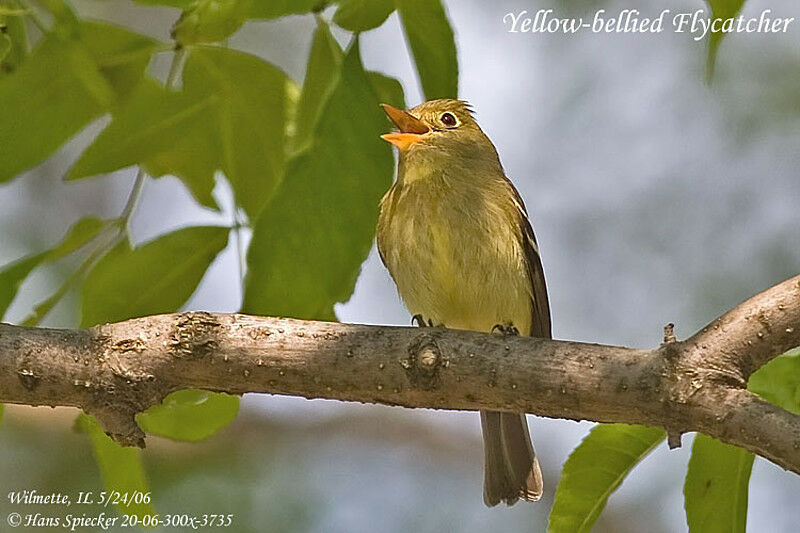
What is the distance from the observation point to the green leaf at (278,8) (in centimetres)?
229

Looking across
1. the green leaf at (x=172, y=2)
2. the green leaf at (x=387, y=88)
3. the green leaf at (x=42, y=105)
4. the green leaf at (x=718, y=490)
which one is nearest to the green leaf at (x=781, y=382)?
the green leaf at (x=718, y=490)

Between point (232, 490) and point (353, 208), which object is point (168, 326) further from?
point (232, 490)

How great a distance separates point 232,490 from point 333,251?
3.82 metres

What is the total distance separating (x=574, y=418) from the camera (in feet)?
7.50

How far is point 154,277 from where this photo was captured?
2621mm

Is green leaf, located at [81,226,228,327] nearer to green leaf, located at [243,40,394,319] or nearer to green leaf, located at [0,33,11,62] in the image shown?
green leaf, located at [243,40,394,319]

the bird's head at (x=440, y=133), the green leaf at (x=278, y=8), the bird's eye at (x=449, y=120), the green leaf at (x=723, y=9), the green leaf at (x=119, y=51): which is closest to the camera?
the green leaf at (x=723, y=9)

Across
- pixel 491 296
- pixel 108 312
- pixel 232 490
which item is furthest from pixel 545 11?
pixel 108 312

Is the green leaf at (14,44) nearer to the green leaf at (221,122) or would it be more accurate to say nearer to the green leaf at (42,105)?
the green leaf at (42,105)

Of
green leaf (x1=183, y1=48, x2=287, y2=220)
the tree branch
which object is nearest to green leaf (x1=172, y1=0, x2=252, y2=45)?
green leaf (x1=183, y1=48, x2=287, y2=220)

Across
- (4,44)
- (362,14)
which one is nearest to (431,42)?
(362,14)

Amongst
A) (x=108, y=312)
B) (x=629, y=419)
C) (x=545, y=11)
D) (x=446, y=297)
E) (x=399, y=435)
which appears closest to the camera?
(x=629, y=419)

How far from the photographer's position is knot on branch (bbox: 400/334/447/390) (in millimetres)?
2320

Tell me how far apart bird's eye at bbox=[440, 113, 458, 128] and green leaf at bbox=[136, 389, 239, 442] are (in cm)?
162
